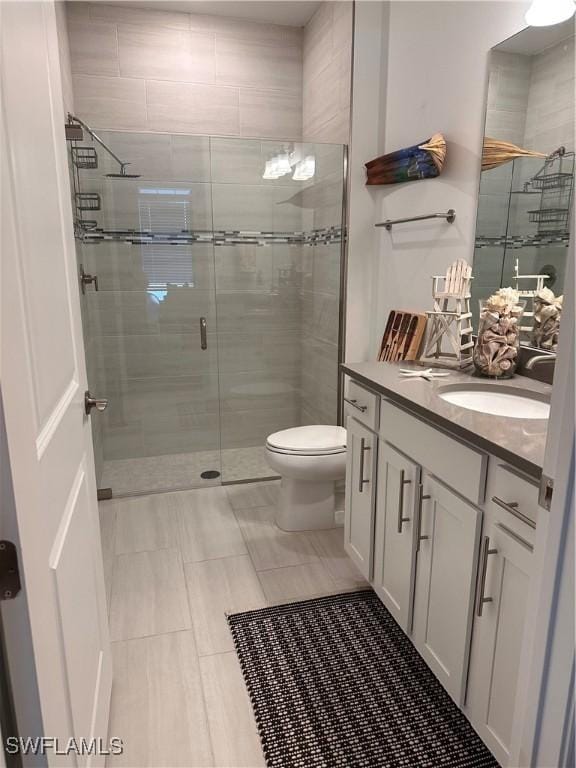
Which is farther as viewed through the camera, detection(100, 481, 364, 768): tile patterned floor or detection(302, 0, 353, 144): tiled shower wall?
detection(302, 0, 353, 144): tiled shower wall

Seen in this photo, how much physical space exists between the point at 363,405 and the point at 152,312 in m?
1.92

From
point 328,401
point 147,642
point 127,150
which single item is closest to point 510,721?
point 147,642

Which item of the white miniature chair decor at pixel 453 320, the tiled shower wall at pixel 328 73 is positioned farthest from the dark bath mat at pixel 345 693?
the tiled shower wall at pixel 328 73

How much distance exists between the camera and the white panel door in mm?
730

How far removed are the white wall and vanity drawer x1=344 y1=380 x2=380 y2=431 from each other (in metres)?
0.72

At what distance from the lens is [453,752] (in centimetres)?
146

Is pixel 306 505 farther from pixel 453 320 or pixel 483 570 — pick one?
pixel 483 570

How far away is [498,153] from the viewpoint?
76.4 inches

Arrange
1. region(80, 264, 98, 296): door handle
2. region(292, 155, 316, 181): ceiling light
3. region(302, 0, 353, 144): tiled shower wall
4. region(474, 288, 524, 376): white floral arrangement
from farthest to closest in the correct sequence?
region(292, 155, 316, 181): ceiling light < region(80, 264, 98, 296): door handle < region(302, 0, 353, 144): tiled shower wall < region(474, 288, 524, 376): white floral arrangement

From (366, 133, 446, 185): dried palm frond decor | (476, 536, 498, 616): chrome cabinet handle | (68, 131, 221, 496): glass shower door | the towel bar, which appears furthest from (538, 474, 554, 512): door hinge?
(68, 131, 221, 496): glass shower door

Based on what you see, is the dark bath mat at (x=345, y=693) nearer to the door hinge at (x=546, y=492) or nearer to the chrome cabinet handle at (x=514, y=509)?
the chrome cabinet handle at (x=514, y=509)

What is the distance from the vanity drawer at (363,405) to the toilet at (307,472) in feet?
1.46

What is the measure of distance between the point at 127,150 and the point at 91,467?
2.32m

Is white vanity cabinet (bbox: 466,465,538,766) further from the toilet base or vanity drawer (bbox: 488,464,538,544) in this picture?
the toilet base
